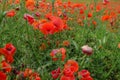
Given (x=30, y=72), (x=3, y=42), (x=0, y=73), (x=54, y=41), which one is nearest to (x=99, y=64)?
(x=54, y=41)

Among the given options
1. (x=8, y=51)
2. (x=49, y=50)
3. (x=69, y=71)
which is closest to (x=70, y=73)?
(x=69, y=71)

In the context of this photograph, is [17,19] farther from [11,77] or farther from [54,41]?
[11,77]

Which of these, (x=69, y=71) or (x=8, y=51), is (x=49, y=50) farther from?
(x=69, y=71)

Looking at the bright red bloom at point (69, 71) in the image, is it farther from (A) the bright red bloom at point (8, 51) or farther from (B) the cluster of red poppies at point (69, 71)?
(A) the bright red bloom at point (8, 51)

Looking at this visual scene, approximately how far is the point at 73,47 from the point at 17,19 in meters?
0.75

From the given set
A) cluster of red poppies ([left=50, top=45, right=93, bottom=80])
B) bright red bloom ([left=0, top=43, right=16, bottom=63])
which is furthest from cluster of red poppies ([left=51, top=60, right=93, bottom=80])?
bright red bloom ([left=0, top=43, right=16, bottom=63])

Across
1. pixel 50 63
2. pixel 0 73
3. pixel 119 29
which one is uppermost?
pixel 0 73

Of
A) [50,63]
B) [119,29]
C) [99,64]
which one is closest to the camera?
[50,63]

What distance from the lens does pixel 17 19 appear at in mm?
3715

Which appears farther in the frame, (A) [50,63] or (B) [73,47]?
(B) [73,47]

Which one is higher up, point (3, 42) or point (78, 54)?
point (3, 42)

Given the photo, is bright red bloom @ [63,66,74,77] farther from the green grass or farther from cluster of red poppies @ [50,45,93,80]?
the green grass

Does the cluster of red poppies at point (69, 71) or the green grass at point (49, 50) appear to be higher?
the cluster of red poppies at point (69, 71)

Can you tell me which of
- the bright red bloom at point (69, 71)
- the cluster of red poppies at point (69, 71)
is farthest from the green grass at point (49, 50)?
the bright red bloom at point (69, 71)
